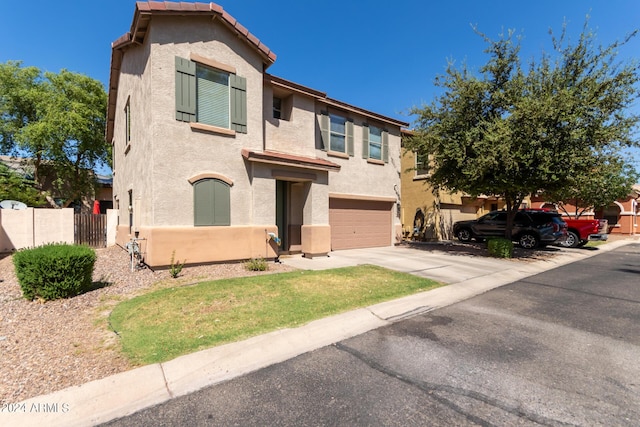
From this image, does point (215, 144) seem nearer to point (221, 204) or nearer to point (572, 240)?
point (221, 204)

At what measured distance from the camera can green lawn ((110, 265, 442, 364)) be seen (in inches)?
168

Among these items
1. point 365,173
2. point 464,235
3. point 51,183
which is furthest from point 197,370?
point 51,183

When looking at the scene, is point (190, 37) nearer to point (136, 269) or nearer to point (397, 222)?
point (136, 269)

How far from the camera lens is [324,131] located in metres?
13.6

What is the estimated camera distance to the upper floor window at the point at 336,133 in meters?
13.6

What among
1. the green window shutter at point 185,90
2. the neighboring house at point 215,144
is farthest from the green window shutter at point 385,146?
the green window shutter at point 185,90

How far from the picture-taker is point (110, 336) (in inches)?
176

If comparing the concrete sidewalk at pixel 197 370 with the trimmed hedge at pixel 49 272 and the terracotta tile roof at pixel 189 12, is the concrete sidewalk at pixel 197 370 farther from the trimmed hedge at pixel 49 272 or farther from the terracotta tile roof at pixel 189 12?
the terracotta tile roof at pixel 189 12

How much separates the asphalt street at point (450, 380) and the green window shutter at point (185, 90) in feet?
26.7

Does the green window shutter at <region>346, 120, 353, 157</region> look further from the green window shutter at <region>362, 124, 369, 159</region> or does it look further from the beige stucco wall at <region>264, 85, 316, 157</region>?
the beige stucco wall at <region>264, 85, 316, 157</region>

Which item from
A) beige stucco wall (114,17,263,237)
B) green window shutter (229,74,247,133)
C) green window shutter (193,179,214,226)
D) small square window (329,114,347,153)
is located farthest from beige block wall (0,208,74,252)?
small square window (329,114,347,153)

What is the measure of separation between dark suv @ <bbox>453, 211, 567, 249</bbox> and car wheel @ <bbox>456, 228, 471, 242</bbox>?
1.18ft

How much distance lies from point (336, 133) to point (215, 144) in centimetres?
623

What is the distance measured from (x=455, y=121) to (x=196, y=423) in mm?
13623
